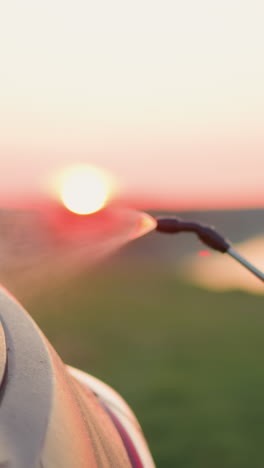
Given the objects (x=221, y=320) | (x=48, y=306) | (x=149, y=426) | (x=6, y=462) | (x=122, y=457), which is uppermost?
(x=48, y=306)

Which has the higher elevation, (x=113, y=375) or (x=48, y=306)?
(x=48, y=306)

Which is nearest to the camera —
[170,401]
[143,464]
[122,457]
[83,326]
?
[122,457]

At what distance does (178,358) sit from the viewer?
6.07 meters

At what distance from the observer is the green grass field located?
4148mm

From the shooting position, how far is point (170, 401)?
4883mm

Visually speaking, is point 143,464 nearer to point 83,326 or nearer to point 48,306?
point 83,326

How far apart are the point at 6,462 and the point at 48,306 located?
314 inches

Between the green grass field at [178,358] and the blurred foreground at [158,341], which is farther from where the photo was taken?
the green grass field at [178,358]

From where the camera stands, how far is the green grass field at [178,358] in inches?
163

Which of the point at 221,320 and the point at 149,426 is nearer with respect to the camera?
the point at 149,426

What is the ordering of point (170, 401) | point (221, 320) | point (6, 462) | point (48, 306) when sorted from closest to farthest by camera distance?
1. point (6, 462)
2. point (170, 401)
3. point (221, 320)
4. point (48, 306)

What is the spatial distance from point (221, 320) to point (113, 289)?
334 cm

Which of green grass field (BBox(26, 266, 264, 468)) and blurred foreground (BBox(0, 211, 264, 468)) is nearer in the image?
blurred foreground (BBox(0, 211, 264, 468))

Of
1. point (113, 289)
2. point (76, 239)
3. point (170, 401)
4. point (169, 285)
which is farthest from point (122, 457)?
point (169, 285)
